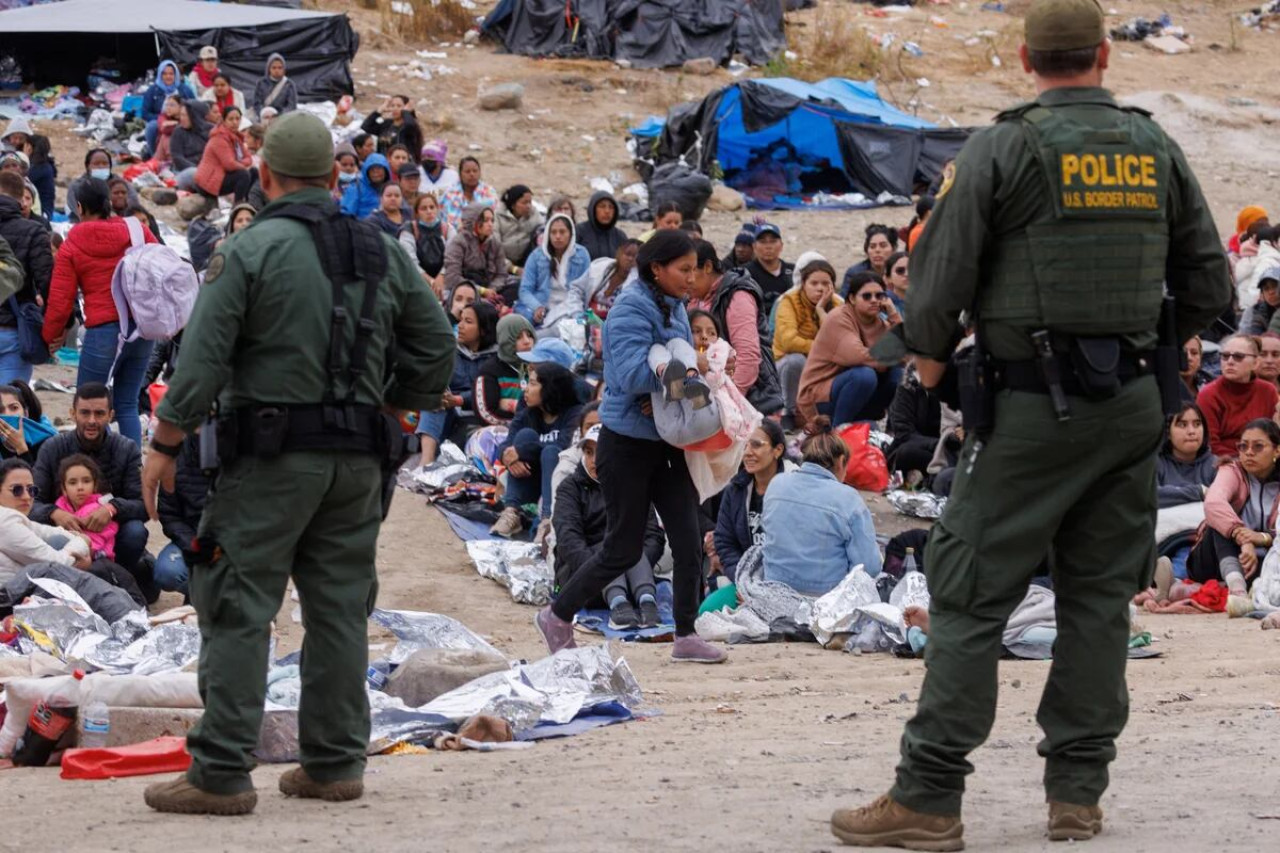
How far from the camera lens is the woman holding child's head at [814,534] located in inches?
356

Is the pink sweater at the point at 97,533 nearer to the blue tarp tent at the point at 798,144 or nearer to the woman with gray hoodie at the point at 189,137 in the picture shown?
the woman with gray hoodie at the point at 189,137

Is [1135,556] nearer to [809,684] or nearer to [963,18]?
[809,684]

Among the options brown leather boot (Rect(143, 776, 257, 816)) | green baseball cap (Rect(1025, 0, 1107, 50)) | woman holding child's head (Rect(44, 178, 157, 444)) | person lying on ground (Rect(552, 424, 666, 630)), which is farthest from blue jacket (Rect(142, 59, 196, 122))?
green baseball cap (Rect(1025, 0, 1107, 50))

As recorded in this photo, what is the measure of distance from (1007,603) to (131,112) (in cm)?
1961

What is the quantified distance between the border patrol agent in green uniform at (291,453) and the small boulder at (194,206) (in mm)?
14022

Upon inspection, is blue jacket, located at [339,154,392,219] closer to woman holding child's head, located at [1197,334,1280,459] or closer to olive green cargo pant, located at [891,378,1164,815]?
woman holding child's head, located at [1197,334,1280,459]

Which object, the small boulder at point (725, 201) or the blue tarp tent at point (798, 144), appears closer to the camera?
the small boulder at point (725, 201)

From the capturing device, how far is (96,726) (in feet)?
19.5

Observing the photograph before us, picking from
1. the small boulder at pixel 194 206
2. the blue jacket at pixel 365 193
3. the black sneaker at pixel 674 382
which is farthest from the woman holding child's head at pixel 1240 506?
the small boulder at pixel 194 206

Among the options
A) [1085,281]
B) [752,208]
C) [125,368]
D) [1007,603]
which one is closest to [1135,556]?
[1007,603]

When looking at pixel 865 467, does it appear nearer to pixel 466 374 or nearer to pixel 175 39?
pixel 466 374

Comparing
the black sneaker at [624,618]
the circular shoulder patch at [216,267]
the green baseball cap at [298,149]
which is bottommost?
the black sneaker at [624,618]

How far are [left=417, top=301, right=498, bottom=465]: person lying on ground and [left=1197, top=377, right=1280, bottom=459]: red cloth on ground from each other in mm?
4827

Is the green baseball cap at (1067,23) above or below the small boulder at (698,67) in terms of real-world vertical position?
above
